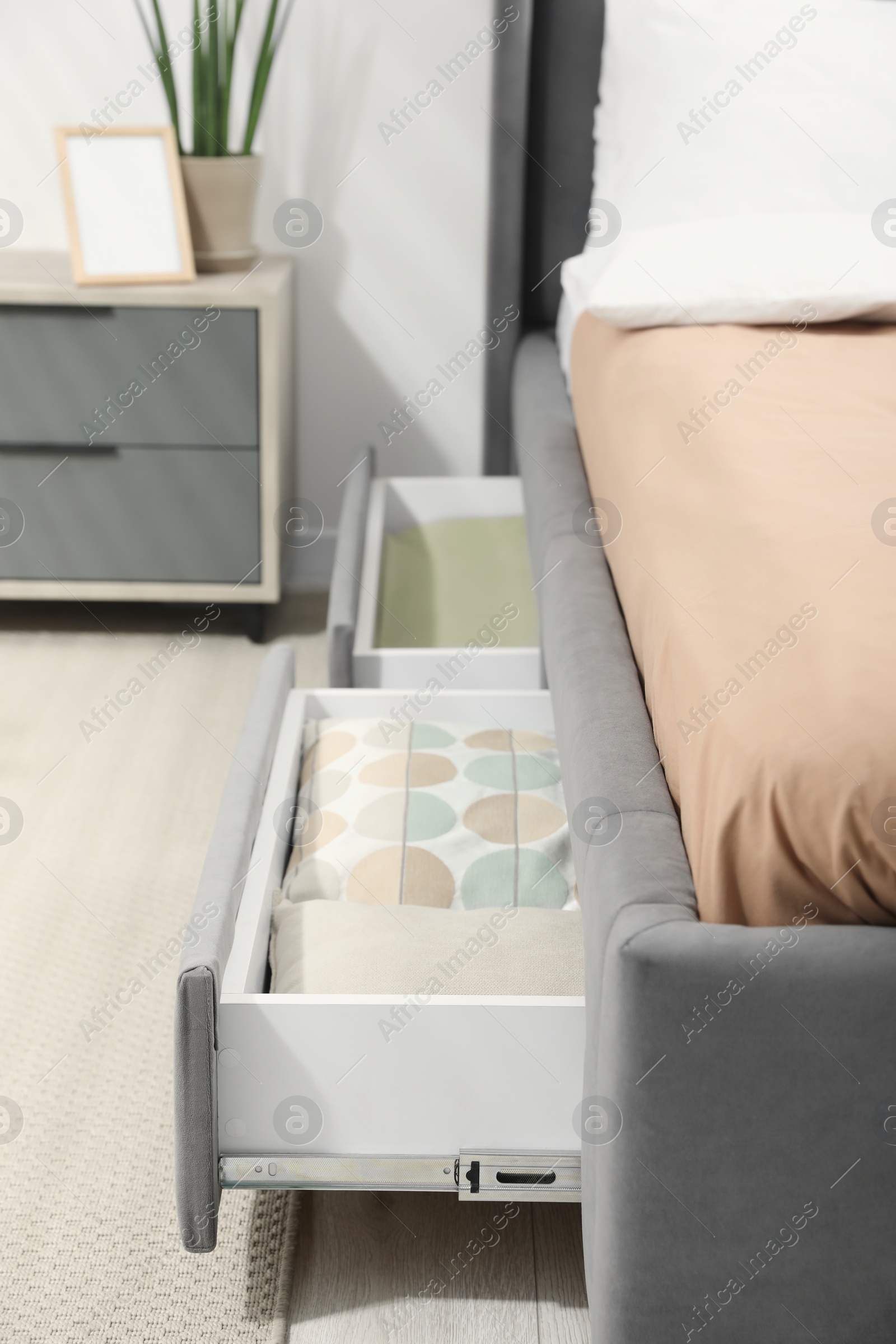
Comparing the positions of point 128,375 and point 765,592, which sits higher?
point 765,592

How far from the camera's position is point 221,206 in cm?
208

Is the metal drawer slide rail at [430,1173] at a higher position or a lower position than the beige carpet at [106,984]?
higher

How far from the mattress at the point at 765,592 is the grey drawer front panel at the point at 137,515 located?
0.85 m

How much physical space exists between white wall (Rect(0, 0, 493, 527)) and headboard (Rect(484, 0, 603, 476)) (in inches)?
5.5

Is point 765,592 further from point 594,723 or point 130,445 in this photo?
point 130,445

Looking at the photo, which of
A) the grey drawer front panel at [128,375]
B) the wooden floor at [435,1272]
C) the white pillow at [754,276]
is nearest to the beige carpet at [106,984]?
the wooden floor at [435,1272]

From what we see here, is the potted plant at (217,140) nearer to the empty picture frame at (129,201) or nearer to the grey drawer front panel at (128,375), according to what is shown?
the empty picture frame at (129,201)

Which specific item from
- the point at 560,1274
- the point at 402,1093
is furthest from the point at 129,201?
the point at 560,1274

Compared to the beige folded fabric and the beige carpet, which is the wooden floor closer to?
the beige carpet

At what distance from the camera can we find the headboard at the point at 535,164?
2.11 metres

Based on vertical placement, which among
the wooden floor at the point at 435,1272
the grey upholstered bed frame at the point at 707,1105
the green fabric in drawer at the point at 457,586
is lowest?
the wooden floor at the point at 435,1272

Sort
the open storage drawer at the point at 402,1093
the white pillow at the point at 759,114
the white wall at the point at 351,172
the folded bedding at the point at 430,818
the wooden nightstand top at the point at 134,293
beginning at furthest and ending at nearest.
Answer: the white wall at the point at 351,172, the wooden nightstand top at the point at 134,293, the white pillow at the point at 759,114, the folded bedding at the point at 430,818, the open storage drawer at the point at 402,1093

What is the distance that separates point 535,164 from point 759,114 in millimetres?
555

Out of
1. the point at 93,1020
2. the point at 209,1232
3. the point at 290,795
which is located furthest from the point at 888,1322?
the point at 93,1020
